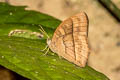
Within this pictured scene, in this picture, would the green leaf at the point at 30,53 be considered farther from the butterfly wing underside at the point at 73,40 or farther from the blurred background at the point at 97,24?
the blurred background at the point at 97,24

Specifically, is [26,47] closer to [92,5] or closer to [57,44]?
[57,44]

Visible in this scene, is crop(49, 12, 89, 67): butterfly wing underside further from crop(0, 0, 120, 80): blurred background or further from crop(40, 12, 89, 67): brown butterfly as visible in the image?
crop(0, 0, 120, 80): blurred background

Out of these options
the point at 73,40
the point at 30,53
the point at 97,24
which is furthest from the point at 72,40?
the point at 97,24

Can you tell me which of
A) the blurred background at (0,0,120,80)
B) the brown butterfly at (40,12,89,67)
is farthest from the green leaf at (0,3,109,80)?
the blurred background at (0,0,120,80)

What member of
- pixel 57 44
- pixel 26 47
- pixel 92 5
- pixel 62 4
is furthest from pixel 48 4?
pixel 26 47

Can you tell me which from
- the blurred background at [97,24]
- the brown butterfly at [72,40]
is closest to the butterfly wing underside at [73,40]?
the brown butterfly at [72,40]

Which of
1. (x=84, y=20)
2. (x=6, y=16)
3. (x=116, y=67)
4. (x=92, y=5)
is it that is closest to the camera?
(x=84, y=20)
